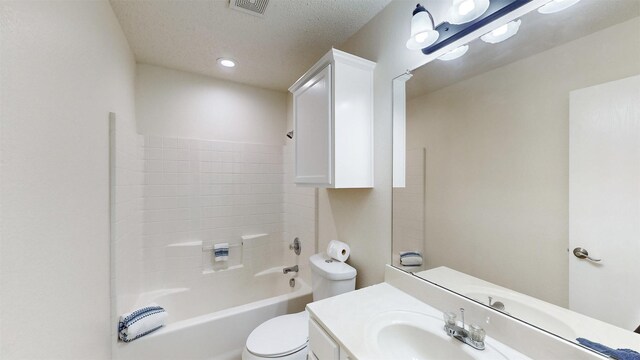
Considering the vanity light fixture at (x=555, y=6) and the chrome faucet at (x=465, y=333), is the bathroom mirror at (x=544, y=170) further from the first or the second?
the chrome faucet at (x=465, y=333)

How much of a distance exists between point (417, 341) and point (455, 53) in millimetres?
1222

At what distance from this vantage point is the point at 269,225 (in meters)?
2.68

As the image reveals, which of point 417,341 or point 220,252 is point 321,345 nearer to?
point 417,341

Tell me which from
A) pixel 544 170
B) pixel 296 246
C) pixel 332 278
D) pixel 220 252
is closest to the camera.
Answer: pixel 544 170

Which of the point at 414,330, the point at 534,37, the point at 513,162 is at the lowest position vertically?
the point at 414,330

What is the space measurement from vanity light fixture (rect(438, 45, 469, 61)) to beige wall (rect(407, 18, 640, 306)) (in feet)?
0.45

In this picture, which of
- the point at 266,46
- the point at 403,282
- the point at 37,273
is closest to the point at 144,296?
the point at 37,273

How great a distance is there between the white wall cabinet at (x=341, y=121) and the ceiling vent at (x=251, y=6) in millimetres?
450

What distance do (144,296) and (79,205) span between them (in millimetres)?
1420

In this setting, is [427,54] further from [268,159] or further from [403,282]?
[268,159]

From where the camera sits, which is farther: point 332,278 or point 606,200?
point 332,278

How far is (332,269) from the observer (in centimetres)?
153

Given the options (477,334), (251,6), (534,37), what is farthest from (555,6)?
(251,6)

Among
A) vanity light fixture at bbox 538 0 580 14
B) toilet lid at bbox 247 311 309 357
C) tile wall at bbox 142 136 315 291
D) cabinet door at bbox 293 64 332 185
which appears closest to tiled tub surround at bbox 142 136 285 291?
tile wall at bbox 142 136 315 291
